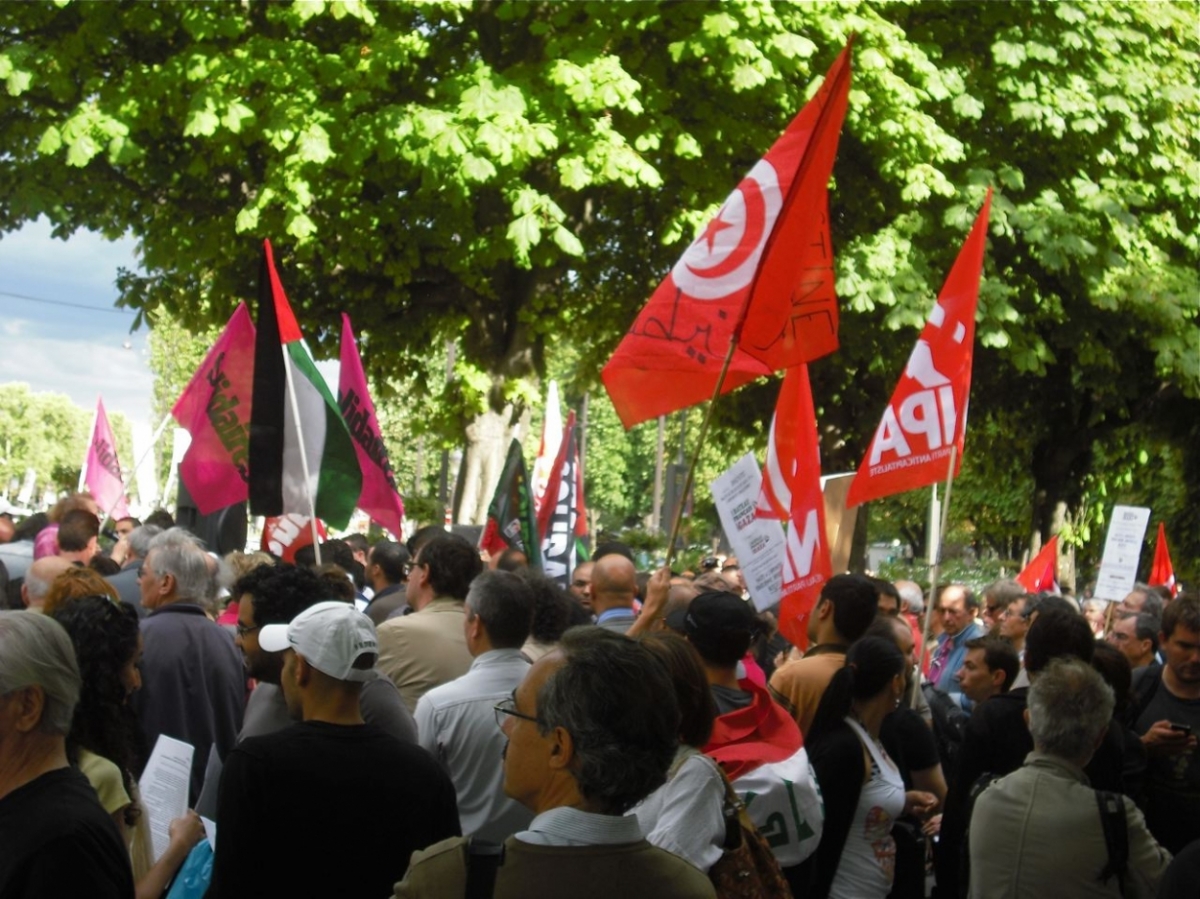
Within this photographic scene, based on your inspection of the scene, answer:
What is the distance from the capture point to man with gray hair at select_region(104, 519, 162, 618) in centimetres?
725

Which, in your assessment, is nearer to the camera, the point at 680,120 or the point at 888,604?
the point at 888,604

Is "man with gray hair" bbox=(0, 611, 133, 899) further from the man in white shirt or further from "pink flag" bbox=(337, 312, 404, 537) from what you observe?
"pink flag" bbox=(337, 312, 404, 537)

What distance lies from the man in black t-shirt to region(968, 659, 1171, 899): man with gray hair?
3.70 ft

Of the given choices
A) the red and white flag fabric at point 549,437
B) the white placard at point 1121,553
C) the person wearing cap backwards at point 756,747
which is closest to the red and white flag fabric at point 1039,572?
the white placard at point 1121,553

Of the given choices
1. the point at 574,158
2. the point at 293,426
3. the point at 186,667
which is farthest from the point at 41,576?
the point at 574,158

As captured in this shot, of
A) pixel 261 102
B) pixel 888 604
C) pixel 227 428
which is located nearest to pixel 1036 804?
pixel 888 604

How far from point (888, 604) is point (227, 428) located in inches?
144

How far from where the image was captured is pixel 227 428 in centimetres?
884

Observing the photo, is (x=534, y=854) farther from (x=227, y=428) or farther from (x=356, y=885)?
(x=227, y=428)

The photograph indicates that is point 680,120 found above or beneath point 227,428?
above

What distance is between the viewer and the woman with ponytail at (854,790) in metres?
4.82

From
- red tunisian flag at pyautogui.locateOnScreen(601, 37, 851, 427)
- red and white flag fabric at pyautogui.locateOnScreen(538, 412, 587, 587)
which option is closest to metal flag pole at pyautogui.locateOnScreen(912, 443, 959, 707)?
red tunisian flag at pyautogui.locateOnScreen(601, 37, 851, 427)

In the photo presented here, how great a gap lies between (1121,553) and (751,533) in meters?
7.31

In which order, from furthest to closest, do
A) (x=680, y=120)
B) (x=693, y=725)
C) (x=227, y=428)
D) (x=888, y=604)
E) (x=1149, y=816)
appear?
(x=680, y=120) → (x=227, y=428) → (x=888, y=604) → (x=1149, y=816) → (x=693, y=725)
